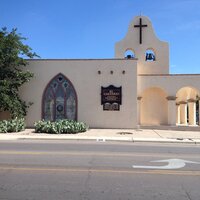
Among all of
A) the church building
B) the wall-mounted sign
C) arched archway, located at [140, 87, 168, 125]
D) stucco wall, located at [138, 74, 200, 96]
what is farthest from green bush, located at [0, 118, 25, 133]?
arched archway, located at [140, 87, 168, 125]

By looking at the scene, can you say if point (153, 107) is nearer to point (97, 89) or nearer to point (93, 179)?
point (97, 89)

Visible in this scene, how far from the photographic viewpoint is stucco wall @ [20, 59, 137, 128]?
24531 millimetres

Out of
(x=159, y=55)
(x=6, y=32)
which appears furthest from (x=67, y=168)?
(x=159, y=55)

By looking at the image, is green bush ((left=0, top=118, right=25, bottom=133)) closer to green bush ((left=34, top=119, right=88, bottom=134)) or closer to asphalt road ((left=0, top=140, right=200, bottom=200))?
green bush ((left=34, top=119, right=88, bottom=134))

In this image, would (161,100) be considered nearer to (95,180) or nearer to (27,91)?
(27,91)

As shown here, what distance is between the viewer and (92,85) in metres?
24.8

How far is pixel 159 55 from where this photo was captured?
27.4 m

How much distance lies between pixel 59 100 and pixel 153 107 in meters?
8.19

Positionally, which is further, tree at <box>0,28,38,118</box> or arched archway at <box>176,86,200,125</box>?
arched archway at <box>176,86,200,125</box>

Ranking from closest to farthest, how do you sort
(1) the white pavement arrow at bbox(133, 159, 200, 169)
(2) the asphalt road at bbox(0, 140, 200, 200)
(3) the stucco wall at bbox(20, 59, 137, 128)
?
(2) the asphalt road at bbox(0, 140, 200, 200) < (1) the white pavement arrow at bbox(133, 159, 200, 169) < (3) the stucco wall at bbox(20, 59, 137, 128)

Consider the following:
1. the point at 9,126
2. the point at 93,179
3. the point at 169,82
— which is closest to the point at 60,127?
the point at 9,126

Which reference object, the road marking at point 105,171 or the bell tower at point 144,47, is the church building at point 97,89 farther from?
the road marking at point 105,171

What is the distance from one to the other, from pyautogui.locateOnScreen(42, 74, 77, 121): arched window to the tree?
1.73 meters

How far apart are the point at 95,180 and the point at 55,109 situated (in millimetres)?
18776
